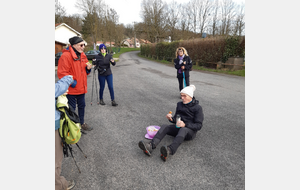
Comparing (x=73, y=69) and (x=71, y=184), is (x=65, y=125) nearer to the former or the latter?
(x=71, y=184)

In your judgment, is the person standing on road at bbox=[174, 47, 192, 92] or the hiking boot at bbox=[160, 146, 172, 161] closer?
the hiking boot at bbox=[160, 146, 172, 161]

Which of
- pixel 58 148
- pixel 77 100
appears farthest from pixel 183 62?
pixel 58 148

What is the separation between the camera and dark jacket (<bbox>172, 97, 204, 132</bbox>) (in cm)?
299

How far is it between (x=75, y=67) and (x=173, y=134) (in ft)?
6.92

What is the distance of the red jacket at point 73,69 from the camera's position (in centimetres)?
294

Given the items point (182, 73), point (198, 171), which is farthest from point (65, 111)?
point (182, 73)

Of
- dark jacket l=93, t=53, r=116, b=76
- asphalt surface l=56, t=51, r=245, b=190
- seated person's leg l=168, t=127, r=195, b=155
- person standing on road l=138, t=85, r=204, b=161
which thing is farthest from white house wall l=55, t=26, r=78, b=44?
seated person's leg l=168, t=127, r=195, b=155

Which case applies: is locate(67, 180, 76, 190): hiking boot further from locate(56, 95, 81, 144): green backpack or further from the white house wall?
the white house wall

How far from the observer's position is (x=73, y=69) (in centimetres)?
308

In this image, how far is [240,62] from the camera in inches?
491

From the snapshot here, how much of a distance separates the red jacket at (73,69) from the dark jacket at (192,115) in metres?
1.90

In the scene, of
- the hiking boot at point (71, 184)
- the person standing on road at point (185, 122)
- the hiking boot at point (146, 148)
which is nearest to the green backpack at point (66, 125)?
the hiking boot at point (71, 184)

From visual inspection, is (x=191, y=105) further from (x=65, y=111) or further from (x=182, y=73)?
(x=182, y=73)

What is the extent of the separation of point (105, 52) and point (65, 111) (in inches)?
132
